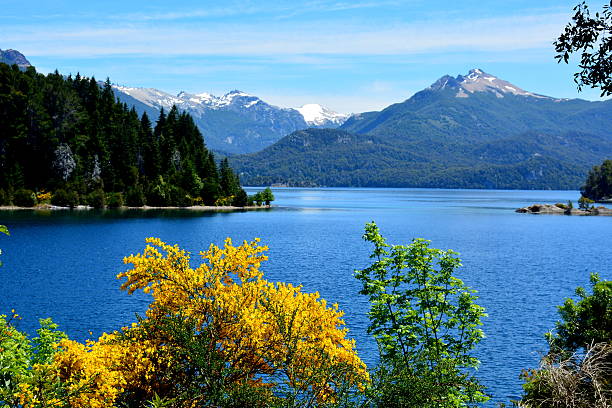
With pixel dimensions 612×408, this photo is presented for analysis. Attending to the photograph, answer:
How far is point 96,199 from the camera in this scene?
169 meters

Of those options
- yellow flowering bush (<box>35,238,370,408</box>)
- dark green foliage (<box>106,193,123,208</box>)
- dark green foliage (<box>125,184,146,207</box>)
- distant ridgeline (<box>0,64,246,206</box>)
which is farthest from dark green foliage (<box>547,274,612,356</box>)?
dark green foliage (<box>125,184,146,207</box>)

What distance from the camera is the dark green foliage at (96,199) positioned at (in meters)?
169

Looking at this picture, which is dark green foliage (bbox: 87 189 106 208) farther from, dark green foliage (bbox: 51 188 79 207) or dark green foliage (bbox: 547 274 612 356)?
dark green foliage (bbox: 547 274 612 356)

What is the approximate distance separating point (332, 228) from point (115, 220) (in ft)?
180

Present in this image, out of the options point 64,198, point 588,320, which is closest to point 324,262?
point 588,320

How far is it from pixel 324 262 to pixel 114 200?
113374 mm

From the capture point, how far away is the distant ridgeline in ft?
539

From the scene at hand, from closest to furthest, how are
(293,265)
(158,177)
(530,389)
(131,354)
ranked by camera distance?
(131,354) → (530,389) → (293,265) → (158,177)

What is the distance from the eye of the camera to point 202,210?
18350 cm

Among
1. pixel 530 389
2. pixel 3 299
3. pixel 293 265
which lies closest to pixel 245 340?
pixel 530 389

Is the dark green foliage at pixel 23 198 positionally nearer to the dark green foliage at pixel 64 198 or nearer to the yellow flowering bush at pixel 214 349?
the dark green foliage at pixel 64 198

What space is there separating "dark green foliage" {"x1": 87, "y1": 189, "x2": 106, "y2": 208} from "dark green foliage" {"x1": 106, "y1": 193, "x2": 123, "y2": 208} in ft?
6.32

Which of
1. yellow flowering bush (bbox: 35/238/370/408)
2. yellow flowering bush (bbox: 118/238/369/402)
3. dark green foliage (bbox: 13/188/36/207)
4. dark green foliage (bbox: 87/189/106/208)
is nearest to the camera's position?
yellow flowering bush (bbox: 35/238/370/408)

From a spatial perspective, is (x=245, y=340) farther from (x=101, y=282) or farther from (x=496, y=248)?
(x=496, y=248)
